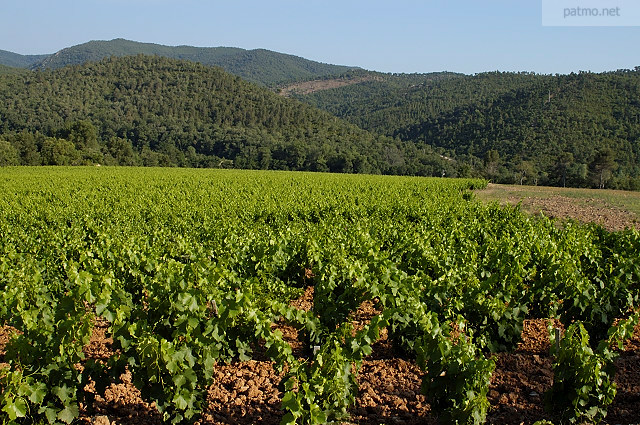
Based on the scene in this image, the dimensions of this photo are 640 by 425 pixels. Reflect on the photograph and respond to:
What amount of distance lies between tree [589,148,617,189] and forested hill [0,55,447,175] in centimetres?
2433

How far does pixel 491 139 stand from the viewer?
91.8 m

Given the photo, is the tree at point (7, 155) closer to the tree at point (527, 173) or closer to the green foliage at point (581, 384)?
the tree at point (527, 173)

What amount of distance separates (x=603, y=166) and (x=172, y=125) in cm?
7991

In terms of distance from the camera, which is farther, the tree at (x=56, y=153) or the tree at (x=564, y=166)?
the tree at (x=56, y=153)

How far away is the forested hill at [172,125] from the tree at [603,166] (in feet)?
79.8

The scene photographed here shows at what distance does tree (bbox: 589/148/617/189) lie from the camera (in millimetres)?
54219

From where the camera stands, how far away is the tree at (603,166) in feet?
178

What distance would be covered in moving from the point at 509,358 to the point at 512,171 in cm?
6884

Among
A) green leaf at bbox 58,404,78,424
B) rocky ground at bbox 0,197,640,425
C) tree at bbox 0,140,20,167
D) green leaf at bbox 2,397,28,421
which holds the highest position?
tree at bbox 0,140,20,167

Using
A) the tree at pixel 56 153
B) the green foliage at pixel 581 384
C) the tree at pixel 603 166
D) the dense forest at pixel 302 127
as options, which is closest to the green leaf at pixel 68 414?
the green foliage at pixel 581 384

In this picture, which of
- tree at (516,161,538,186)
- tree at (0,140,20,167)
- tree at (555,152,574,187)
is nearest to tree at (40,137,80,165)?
tree at (0,140,20,167)

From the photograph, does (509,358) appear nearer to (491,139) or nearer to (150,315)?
(150,315)

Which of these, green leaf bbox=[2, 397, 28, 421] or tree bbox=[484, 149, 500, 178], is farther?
tree bbox=[484, 149, 500, 178]

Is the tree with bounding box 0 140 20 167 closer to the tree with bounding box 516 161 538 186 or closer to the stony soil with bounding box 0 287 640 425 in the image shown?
the stony soil with bounding box 0 287 640 425
